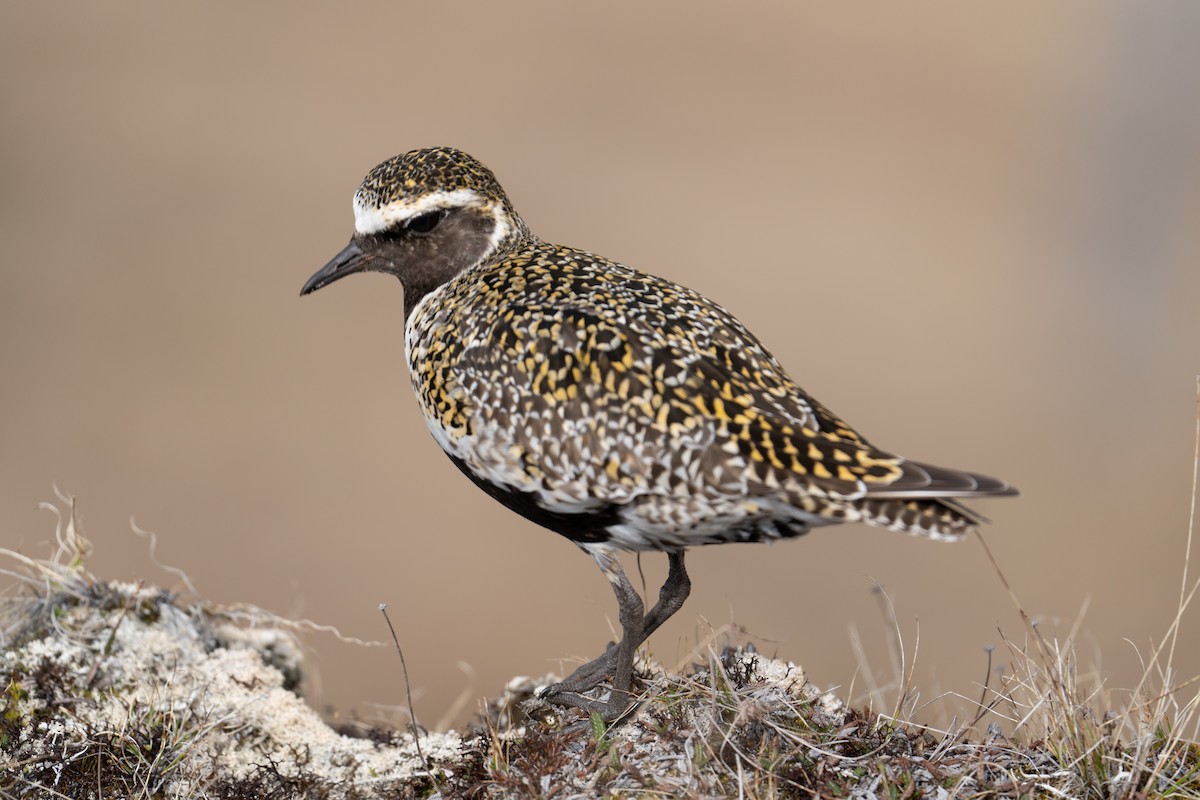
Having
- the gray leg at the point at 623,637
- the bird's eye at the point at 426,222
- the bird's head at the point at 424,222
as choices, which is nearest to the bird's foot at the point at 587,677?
the gray leg at the point at 623,637

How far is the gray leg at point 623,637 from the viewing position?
460cm

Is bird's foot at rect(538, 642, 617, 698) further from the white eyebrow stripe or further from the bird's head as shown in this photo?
the white eyebrow stripe

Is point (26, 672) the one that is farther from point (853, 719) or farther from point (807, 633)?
point (807, 633)

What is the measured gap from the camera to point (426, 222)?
5.23 m

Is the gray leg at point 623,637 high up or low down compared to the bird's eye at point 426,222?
down

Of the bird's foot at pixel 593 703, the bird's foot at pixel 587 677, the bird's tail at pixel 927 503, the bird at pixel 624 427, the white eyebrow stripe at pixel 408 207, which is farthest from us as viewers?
the white eyebrow stripe at pixel 408 207

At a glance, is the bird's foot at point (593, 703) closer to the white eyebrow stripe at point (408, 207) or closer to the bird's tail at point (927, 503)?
the bird's tail at point (927, 503)

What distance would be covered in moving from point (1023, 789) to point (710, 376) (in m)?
1.69

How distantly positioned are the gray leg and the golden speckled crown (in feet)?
5.41

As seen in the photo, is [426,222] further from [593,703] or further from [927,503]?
[927,503]

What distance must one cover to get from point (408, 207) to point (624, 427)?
1.56m

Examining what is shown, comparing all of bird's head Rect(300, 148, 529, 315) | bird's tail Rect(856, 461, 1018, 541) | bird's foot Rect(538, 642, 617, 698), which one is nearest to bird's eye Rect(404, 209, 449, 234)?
bird's head Rect(300, 148, 529, 315)

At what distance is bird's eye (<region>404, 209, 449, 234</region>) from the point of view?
5199mm

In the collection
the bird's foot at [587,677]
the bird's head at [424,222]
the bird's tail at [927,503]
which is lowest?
the bird's foot at [587,677]
